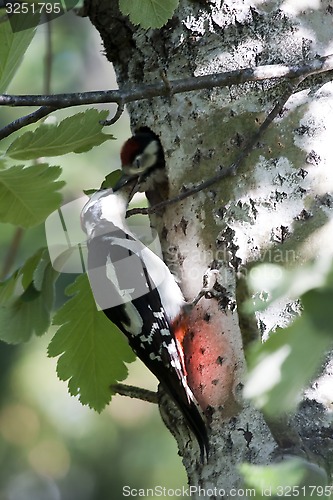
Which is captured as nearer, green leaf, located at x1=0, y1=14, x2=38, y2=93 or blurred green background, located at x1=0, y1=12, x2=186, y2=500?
green leaf, located at x1=0, y1=14, x2=38, y2=93

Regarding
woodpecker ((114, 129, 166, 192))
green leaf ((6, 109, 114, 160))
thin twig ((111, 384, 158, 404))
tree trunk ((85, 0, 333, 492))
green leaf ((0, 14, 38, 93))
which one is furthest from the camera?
woodpecker ((114, 129, 166, 192))

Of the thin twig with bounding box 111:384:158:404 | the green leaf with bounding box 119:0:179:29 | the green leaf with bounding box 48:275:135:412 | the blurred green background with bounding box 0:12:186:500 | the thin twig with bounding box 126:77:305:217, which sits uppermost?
the blurred green background with bounding box 0:12:186:500

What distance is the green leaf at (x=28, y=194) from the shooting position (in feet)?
5.18

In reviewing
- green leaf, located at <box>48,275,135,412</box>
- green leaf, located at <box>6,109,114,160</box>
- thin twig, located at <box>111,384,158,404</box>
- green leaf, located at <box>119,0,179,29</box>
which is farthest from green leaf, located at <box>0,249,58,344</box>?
green leaf, located at <box>119,0,179,29</box>

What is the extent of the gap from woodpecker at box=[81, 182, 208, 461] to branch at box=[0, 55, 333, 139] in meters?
0.56

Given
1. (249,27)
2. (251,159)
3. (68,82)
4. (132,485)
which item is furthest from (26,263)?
(68,82)

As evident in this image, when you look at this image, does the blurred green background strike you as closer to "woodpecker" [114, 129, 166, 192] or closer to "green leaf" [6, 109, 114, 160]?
"woodpecker" [114, 129, 166, 192]

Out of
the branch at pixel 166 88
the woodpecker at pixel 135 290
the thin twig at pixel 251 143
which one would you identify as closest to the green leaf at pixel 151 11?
the branch at pixel 166 88

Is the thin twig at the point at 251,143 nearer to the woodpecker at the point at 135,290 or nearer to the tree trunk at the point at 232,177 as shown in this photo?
the tree trunk at the point at 232,177

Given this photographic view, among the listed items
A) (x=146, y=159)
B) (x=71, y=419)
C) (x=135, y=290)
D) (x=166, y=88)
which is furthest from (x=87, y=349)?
(x=71, y=419)

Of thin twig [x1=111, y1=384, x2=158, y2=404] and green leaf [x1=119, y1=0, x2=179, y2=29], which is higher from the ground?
green leaf [x1=119, y1=0, x2=179, y2=29]

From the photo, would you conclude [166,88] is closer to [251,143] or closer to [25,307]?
[251,143]

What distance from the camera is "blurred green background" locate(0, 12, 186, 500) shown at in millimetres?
4320

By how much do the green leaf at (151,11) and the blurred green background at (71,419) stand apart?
2.30 meters
